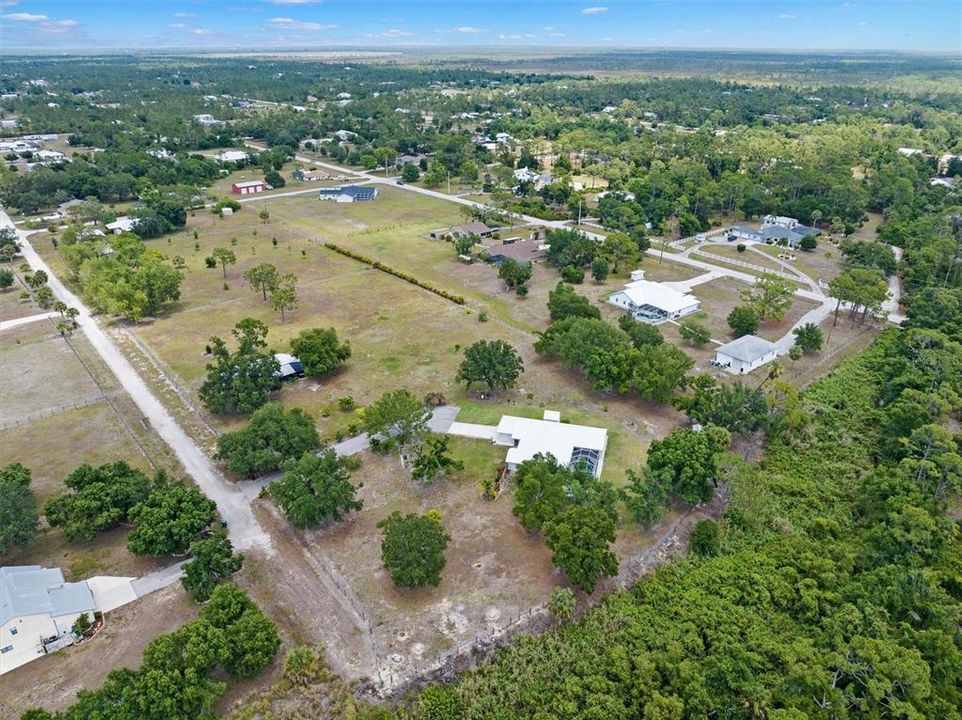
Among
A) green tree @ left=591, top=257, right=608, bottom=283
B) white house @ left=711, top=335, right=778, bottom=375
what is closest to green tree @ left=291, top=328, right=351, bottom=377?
white house @ left=711, top=335, right=778, bottom=375

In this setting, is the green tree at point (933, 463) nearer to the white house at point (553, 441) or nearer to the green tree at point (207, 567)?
the white house at point (553, 441)

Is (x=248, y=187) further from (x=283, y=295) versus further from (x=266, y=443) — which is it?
(x=266, y=443)

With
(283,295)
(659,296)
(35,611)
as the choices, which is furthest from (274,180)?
(35,611)

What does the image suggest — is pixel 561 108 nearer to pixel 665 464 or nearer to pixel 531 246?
pixel 531 246

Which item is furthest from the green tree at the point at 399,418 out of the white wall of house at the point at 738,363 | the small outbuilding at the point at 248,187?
the small outbuilding at the point at 248,187

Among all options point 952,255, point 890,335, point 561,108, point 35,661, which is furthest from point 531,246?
point 561,108

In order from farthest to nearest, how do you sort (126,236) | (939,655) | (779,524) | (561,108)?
(561,108) < (126,236) < (779,524) < (939,655)

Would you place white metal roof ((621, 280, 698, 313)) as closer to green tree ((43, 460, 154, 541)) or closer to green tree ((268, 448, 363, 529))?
green tree ((268, 448, 363, 529))
